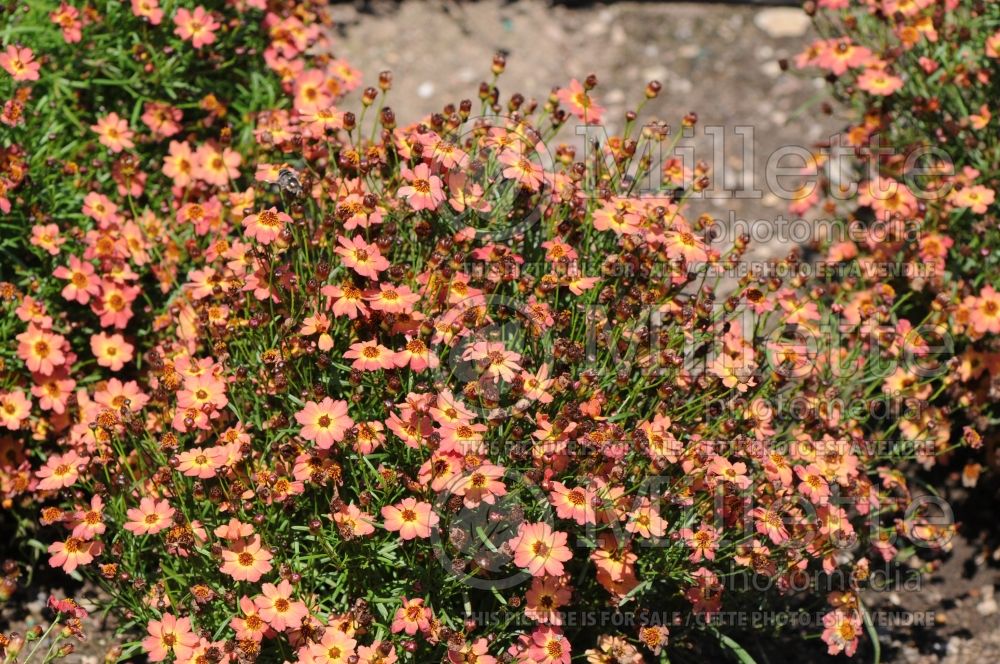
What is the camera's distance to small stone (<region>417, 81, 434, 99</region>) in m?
6.57

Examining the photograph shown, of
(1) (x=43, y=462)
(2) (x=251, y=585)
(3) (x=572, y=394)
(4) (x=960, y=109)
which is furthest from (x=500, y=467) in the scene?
(4) (x=960, y=109)

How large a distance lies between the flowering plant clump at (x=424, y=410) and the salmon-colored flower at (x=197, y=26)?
36 millimetres

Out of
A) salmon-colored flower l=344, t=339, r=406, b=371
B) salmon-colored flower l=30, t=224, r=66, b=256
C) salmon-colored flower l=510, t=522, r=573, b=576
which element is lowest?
salmon-colored flower l=510, t=522, r=573, b=576

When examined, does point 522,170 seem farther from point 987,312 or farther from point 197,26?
point 987,312

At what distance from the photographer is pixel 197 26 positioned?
14.3ft

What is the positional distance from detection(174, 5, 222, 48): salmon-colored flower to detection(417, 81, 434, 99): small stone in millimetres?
2262

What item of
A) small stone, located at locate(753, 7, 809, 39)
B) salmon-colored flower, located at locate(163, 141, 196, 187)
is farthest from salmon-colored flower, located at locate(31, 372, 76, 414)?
small stone, located at locate(753, 7, 809, 39)

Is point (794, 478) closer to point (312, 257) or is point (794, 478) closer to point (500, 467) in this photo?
point (500, 467)

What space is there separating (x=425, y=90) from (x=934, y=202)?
3195 mm

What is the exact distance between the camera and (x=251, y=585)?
11.4 ft

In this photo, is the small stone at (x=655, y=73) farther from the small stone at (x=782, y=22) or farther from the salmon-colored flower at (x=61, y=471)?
the salmon-colored flower at (x=61, y=471)

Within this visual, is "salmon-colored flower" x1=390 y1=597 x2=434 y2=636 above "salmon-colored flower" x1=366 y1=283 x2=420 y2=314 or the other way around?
the other way around

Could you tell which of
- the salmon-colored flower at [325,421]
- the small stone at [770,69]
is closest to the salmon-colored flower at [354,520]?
the salmon-colored flower at [325,421]

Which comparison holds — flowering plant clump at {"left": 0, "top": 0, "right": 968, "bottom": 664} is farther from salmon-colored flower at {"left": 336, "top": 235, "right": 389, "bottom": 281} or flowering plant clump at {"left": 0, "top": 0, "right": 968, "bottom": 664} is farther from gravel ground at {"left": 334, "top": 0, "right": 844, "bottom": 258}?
gravel ground at {"left": 334, "top": 0, "right": 844, "bottom": 258}
